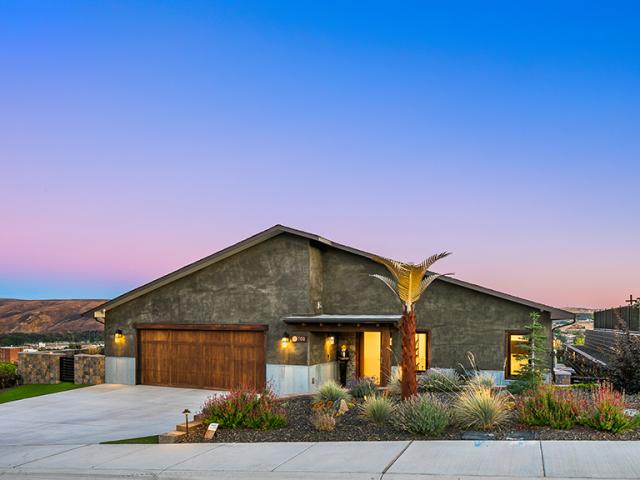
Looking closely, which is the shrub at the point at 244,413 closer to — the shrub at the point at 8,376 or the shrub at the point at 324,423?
the shrub at the point at 324,423

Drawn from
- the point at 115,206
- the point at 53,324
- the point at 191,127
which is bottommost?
the point at 53,324

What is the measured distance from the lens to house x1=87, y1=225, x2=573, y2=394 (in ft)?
70.8

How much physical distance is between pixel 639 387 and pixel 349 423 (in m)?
9.33

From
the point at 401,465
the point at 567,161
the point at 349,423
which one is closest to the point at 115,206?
the point at 567,161

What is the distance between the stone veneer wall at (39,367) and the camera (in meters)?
26.9

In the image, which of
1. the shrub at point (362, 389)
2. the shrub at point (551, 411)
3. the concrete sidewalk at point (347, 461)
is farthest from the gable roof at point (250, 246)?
the concrete sidewalk at point (347, 461)

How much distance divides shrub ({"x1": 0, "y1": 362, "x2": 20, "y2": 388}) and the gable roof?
187 inches

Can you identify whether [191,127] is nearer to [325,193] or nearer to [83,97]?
[83,97]

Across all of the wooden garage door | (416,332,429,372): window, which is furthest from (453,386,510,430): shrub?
the wooden garage door

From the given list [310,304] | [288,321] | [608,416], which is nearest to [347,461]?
[608,416]

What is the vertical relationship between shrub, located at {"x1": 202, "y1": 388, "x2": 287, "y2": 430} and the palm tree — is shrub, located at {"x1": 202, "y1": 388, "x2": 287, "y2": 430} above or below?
below

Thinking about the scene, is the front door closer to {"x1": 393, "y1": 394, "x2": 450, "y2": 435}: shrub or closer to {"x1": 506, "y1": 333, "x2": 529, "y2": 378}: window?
{"x1": 506, "y1": 333, "x2": 529, "y2": 378}: window

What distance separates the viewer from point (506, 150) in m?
29.1

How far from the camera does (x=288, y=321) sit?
22.5m
